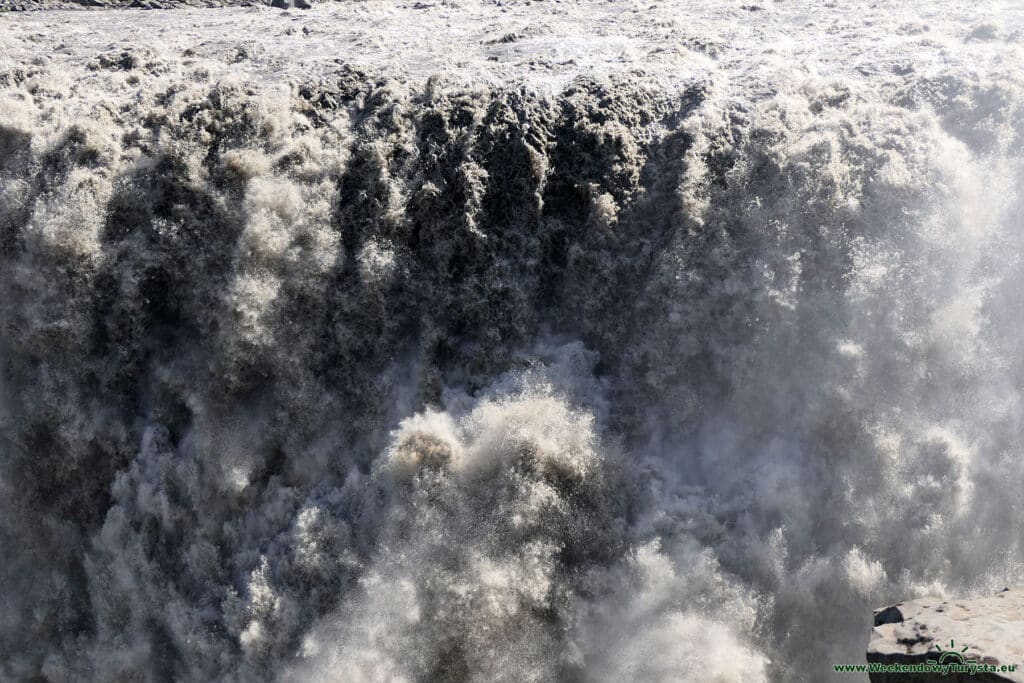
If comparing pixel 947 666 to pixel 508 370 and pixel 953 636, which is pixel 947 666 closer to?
pixel 953 636

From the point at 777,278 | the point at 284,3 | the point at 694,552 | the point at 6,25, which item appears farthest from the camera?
the point at 284,3

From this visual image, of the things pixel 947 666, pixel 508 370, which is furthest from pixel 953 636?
pixel 508 370

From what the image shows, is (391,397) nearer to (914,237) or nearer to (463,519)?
(463,519)

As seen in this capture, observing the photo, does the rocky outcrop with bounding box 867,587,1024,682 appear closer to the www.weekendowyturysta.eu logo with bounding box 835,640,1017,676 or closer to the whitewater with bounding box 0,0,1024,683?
the www.weekendowyturysta.eu logo with bounding box 835,640,1017,676

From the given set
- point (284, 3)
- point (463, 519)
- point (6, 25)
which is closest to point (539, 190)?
point (463, 519)

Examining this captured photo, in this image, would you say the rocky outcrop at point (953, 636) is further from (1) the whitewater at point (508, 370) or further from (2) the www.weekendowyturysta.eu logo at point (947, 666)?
(1) the whitewater at point (508, 370)

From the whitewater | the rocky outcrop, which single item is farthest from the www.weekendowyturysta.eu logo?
the whitewater

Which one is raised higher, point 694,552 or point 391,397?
point 391,397

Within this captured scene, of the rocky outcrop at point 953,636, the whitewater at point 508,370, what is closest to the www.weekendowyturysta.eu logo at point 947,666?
the rocky outcrop at point 953,636
